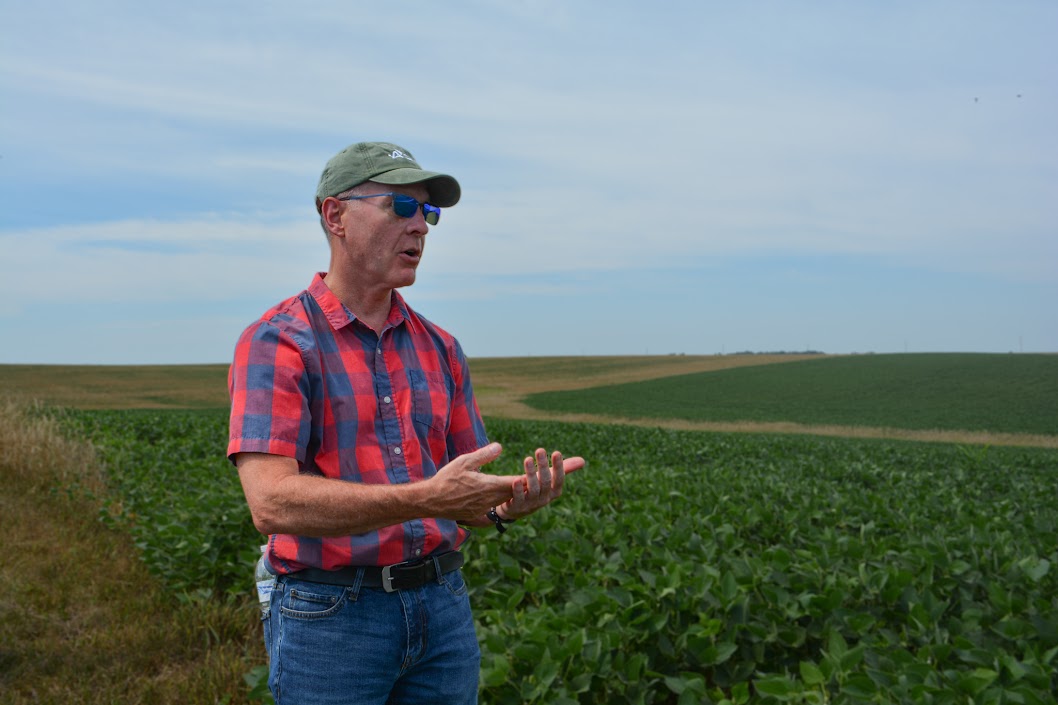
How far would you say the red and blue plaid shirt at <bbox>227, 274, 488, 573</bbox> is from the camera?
2.12 meters

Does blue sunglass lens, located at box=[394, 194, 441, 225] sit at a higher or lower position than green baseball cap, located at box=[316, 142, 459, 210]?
lower

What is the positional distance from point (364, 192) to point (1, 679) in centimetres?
438

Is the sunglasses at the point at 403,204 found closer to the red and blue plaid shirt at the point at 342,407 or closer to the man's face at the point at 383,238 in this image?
the man's face at the point at 383,238

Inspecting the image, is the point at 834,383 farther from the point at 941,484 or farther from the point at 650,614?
the point at 650,614

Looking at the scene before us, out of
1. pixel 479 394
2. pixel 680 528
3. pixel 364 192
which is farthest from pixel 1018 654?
pixel 479 394

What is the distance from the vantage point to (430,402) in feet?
7.92

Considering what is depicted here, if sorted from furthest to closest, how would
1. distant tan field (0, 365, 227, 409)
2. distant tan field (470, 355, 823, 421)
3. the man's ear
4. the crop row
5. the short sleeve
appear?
distant tan field (470, 355, 823, 421)
distant tan field (0, 365, 227, 409)
the crop row
the man's ear
the short sleeve

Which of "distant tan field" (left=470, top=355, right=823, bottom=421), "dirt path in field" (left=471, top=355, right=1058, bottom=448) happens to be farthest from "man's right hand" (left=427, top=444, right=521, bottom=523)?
"distant tan field" (left=470, top=355, right=823, bottom=421)

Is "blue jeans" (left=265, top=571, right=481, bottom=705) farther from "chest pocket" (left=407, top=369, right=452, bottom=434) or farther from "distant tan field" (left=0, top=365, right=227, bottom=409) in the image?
"distant tan field" (left=0, top=365, right=227, bottom=409)

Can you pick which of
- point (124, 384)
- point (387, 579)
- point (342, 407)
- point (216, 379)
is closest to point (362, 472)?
point (342, 407)

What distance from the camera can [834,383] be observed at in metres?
49.0

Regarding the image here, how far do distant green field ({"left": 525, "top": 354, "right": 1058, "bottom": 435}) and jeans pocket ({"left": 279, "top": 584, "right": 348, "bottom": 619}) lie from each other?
1392 inches

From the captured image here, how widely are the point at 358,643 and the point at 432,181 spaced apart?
1241mm

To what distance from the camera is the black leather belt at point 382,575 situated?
7.20 ft
